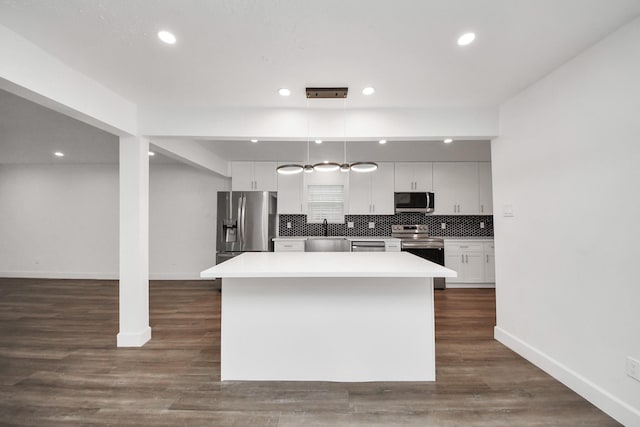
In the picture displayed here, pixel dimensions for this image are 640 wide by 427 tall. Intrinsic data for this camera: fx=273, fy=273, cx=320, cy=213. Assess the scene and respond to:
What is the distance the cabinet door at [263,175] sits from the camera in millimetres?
5223

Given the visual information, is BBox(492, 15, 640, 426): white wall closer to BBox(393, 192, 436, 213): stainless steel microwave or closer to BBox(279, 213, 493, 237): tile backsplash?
BBox(393, 192, 436, 213): stainless steel microwave

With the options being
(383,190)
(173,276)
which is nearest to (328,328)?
(383,190)

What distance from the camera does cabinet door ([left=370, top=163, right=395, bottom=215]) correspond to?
17.1ft

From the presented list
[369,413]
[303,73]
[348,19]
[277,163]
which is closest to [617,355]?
[369,413]

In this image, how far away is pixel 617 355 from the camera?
1686 mm

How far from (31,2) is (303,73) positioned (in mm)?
1512

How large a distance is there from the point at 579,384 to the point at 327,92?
2866 mm

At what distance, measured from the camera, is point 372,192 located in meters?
5.25

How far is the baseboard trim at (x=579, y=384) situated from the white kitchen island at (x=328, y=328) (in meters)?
0.94

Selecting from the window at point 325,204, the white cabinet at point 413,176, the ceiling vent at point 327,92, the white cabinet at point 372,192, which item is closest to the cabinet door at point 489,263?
the white cabinet at point 413,176

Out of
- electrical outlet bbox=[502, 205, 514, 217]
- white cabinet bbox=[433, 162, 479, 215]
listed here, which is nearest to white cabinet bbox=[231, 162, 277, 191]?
white cabinet bbox=[433, 162, 479, 215]

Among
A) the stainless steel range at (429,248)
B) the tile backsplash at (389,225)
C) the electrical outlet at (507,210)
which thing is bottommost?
the stainless steel range at (429,248)

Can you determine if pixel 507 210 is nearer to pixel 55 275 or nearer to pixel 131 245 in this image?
pixel 131 245

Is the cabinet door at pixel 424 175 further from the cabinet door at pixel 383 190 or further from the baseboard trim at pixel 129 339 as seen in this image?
the baseboard trim at pixel 129 339
